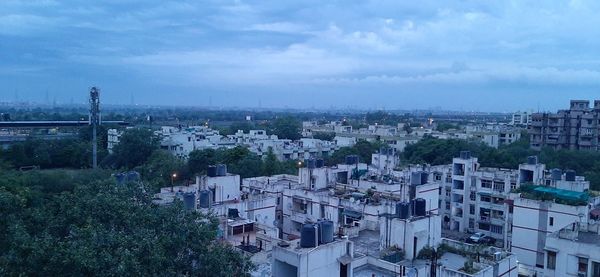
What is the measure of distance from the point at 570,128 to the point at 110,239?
49492 mm

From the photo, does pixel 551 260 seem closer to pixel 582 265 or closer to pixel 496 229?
pixel 582 265

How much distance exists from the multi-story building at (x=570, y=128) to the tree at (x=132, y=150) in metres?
36.8

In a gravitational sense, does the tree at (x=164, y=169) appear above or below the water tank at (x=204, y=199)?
below

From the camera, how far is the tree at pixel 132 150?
4291cm

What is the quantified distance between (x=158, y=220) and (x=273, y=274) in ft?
9.14

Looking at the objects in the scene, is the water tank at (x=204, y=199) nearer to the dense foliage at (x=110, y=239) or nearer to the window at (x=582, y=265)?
the dense foliage at (x=110, y=239)

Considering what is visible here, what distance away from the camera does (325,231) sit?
35.9 feet

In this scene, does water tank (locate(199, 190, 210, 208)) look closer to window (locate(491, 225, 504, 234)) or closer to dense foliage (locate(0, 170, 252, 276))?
dense foliage (locate(0, 170, 252, 276))

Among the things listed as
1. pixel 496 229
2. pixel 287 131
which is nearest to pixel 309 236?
pixel 496 229

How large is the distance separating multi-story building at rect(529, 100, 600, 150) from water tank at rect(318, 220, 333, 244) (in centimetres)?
→ 4399

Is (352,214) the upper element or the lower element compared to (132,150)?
lower

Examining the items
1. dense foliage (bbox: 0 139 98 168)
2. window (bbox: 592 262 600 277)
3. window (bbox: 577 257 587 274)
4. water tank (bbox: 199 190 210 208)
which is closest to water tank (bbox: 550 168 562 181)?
window (bbox: 577 257 587 274)

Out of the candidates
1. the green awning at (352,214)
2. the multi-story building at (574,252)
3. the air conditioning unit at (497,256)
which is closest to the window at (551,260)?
the multi-story building at (574,252)

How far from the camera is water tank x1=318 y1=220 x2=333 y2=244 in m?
10.9
